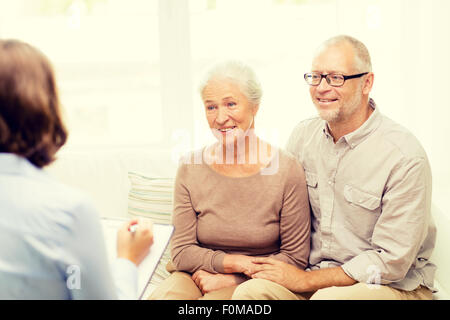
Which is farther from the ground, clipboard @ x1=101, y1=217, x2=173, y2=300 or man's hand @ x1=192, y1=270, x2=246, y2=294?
clipboard @ x1=101, y1=217, x2=173, y2=300

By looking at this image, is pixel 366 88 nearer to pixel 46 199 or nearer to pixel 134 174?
pixel 134 174

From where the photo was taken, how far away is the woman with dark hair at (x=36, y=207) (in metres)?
0.81

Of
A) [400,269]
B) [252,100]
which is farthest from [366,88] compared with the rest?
[400,269]

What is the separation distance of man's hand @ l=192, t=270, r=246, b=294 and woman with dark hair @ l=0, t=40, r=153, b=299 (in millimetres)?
661

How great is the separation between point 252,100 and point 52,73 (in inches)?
31.8

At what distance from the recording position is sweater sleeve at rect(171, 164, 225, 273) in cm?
153

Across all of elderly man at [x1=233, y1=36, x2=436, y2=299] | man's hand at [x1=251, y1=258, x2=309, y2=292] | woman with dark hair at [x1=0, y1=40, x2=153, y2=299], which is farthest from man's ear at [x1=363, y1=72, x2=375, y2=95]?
woman with dark hair at [x1=0, y1=40, x2=153, y2=299]

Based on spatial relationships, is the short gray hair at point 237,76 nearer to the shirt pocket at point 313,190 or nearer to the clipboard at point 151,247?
the shirt pocket at point 313,190

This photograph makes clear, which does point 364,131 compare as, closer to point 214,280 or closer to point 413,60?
point 214,280

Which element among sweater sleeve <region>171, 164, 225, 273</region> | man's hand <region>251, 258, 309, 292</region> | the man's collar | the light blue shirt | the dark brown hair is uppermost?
the dark brown hair

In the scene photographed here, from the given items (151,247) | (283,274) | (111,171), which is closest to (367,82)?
(283,274)

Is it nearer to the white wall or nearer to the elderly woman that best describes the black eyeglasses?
the elderly woman

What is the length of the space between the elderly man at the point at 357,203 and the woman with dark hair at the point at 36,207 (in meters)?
0.63

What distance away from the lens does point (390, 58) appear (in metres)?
2.24
